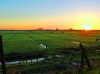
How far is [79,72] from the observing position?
9938mm

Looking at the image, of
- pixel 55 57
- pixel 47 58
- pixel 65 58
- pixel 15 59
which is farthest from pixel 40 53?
pixel 65 58

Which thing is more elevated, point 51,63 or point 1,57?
point 1,57

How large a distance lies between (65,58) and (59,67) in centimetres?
137

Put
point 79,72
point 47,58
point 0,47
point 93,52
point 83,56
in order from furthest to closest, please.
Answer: point 93,52
point 47,58
point 83,56
point 79,72
point 0,47

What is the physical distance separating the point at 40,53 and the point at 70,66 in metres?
13.3

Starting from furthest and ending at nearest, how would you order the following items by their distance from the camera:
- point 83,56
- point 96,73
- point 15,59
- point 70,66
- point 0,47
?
1. point 15,59
2. point 70,66
3. point 83,56
4. point 96,73
5. point 0,47

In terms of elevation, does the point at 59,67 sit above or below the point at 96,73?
below

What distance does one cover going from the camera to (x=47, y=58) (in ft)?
65.8

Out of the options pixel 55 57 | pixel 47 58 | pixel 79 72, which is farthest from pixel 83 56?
pixel 47 58

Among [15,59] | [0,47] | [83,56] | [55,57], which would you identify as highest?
[0,47]

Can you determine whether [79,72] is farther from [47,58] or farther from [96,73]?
[47,58]

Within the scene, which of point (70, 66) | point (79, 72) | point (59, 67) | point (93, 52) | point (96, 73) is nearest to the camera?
point (96, 73)

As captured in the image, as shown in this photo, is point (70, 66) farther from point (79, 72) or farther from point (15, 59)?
point (15, 59)

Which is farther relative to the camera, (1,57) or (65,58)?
(65,58)
